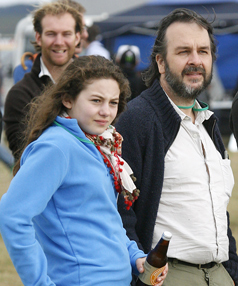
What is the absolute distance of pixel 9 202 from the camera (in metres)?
1.75

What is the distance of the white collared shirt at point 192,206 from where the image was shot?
2.42m

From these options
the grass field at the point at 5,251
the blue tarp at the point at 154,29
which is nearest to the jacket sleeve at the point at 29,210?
the grass field at the point at 5,251

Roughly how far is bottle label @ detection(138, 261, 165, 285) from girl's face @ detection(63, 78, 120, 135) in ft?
1.99

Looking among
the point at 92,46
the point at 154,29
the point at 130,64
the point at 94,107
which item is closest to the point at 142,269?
the point at 94,107

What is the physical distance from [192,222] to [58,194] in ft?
2.75

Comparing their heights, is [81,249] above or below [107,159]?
below

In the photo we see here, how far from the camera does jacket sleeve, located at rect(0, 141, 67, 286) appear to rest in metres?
1.73

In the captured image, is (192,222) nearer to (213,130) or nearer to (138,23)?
(213,130)

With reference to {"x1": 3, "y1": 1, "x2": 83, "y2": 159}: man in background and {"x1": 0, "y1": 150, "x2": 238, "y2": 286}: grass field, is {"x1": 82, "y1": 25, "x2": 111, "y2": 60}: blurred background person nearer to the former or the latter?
{"x1": 0, "y1": 150, "x2": 238, "y2": 286}: grass field

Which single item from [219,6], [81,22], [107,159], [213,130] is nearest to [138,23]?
[219,6]

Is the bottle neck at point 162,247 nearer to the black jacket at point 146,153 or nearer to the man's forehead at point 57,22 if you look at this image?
the black jacket at point 146,153

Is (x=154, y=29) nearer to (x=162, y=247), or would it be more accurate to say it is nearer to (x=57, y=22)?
(x=57, y=22)

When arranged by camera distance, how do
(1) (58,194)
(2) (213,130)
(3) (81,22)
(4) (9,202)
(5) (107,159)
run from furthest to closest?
1. (3) (81,22)
2. (2) (213,130)
3. (5) (107,159)
4. (1) (58,194)
5. (4) (9,202)

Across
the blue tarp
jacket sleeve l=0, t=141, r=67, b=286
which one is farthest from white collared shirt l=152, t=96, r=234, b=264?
the blue tarp
